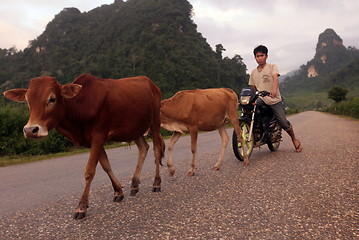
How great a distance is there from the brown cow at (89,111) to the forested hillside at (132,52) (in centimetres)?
4728

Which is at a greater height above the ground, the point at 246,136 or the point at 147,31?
the point at 147,31

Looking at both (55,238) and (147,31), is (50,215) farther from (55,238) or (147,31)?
(147,31)

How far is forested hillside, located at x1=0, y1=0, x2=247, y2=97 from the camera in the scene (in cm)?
6662

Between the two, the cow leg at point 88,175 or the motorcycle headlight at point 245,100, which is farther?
the motorcycle headlight at point 245,100

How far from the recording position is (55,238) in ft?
8.74

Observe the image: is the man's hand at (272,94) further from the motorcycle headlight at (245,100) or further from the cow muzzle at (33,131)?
the cow muzzle at (33,131)

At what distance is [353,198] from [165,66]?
6410 centimetres

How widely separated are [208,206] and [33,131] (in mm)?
2237

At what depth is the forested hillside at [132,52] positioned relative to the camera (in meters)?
66.6

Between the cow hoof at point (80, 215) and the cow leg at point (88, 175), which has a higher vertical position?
the cow leg at point (88, 175)

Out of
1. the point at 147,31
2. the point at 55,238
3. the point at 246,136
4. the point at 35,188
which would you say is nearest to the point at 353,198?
the point at 246,136

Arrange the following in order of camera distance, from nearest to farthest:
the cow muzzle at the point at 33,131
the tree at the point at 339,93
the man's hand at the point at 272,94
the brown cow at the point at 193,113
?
the cow muzzle at the point at 33,131
the brown cow at the point at 193,113
the man's hand at the point at 272,94
the tree at the point at 339,93

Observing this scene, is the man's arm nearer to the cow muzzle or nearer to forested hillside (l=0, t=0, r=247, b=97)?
the cow muzzle

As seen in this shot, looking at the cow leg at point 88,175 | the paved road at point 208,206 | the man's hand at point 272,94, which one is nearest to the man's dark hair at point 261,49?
the man's hand at point 272,94
